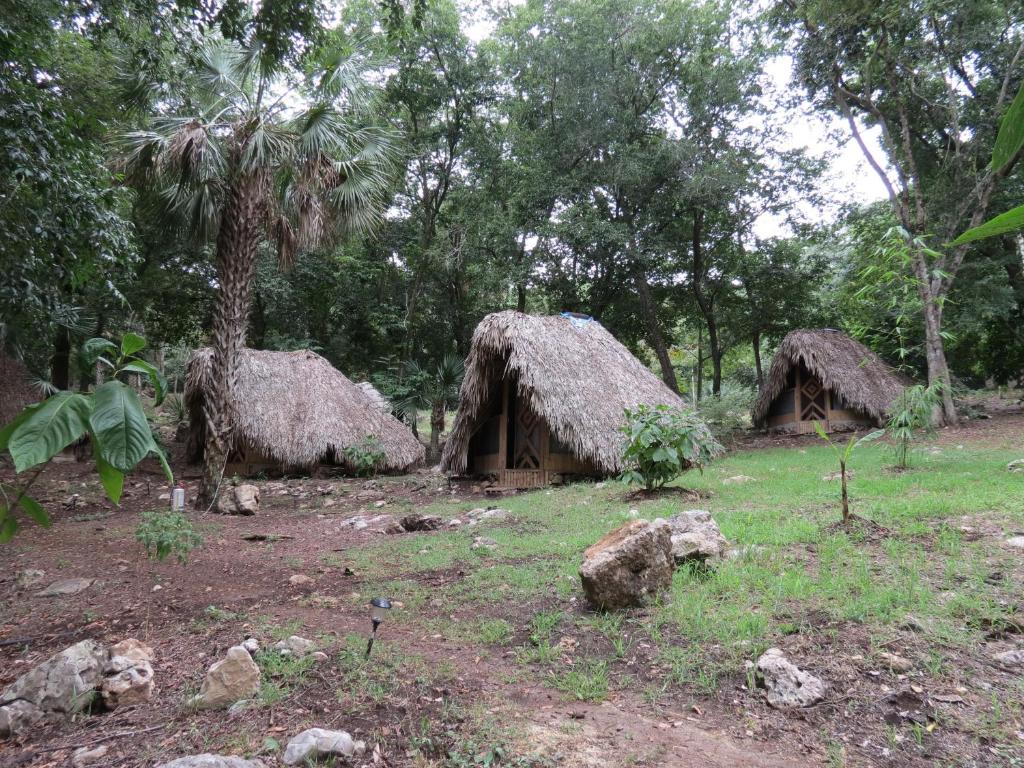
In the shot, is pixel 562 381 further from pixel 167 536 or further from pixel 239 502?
pixel 167 536

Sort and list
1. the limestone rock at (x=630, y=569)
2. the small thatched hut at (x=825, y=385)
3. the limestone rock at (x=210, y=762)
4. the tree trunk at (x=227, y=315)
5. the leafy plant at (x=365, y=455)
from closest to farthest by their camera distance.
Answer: the limestone rock at (x=210, y=762)
the limestone rock at (x=630, y=569)
the tree trunk at (x=227, y=315)
the leafy plant at (x=365, y=455)
the small thatched hut at (x=825, y=385)

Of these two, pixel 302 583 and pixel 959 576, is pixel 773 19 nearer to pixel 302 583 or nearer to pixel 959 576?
pixel 959 576

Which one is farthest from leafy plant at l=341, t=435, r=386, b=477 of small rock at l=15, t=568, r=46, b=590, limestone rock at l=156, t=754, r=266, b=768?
limestone rock at l=156, t=754, r=266, b=768

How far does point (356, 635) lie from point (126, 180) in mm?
8459

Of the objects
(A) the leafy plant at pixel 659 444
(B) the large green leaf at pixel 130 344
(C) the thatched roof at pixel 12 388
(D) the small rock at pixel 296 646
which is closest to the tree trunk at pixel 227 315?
(C) the thatched roof at pixel 12 388

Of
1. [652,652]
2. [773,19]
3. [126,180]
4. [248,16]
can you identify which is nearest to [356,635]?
[652,652]

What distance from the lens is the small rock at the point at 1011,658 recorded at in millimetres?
2662

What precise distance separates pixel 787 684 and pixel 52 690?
10.5ft

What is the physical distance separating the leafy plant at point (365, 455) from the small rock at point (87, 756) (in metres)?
11.1

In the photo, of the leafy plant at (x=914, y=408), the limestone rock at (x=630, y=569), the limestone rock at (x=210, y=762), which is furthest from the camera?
the leafy plant at (x=914, y=408)

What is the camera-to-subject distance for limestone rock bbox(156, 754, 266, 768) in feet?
6.41

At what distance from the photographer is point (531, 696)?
279 cm

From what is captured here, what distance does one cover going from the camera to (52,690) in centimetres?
249

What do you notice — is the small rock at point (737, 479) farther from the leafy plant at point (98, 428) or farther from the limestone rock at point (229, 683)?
the leafy plant at point (98, 428)
